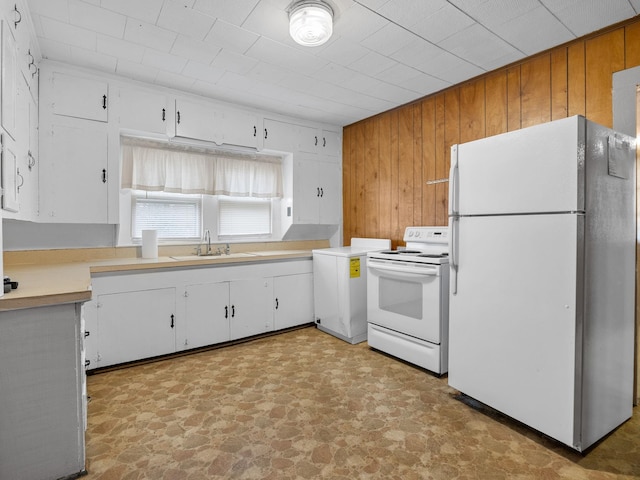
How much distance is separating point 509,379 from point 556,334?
0.41m

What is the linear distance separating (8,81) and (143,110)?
60.3 inches

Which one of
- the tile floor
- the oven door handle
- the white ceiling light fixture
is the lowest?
the tile floor

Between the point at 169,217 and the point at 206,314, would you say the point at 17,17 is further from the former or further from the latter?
the point at 206,314

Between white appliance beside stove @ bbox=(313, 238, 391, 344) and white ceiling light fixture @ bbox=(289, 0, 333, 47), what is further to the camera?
white appliance beside stove @ bbox=(313, 238, 391, 344)

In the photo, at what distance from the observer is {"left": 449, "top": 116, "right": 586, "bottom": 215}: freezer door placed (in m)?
1.73

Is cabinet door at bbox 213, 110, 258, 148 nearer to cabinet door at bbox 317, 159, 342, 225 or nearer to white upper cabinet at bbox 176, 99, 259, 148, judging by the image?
white upper cabinet at bbox 176, 99, 259, 148

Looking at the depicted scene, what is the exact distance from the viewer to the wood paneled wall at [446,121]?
2.41 meters

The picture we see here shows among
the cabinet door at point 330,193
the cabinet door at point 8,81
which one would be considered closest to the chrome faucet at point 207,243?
the cabinet door at point 330,193

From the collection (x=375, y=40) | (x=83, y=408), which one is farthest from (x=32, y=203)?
(x=375, y=40)

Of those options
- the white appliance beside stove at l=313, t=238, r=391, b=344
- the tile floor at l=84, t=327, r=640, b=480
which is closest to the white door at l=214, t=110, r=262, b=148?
the white appliance beside stove at l=313, t=238, r=391, b=344

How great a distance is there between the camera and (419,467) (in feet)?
5.57

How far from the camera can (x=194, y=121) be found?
350 centimetres

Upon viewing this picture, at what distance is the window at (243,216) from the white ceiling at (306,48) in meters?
1.24

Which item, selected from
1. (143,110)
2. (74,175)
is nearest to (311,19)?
(143,110)
